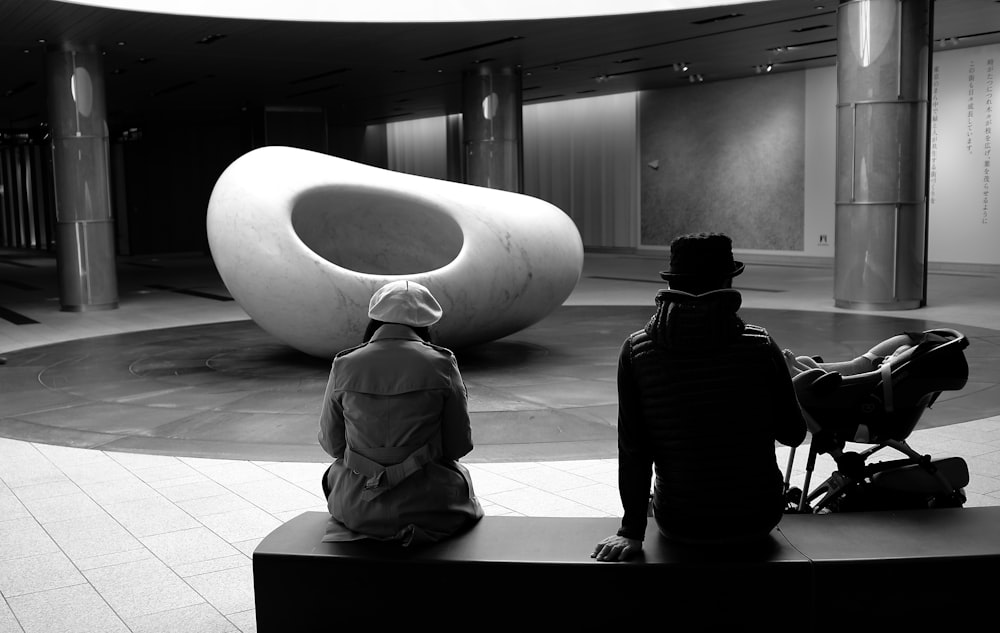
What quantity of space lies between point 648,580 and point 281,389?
5.23 m

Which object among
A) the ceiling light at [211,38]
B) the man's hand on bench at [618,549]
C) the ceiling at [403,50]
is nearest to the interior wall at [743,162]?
the ceiling at [403,50]

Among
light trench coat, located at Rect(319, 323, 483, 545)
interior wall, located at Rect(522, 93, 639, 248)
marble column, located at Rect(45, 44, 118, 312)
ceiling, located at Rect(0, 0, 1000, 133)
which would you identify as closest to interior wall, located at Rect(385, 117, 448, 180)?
interior wall, located at Rect(522, 93, 639, 248)

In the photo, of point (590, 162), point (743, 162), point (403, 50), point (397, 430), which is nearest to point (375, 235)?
point (397, 430)

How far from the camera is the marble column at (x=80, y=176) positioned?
13547 millimetres

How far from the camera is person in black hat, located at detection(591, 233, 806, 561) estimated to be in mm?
2758

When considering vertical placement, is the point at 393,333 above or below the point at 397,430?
above

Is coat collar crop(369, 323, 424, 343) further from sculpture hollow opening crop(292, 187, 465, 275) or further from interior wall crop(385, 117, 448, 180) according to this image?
interior wall crop(385, 117, 448, 180)

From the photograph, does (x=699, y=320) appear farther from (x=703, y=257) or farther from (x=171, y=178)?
(x=171, y=178)

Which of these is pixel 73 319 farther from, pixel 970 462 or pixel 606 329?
pixel 970 462

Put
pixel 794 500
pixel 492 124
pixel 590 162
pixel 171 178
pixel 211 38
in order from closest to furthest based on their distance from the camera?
pixel 794 500 → pixel 211 38 → pixel 492 124 → pixel 590 162 → pixel 171 178

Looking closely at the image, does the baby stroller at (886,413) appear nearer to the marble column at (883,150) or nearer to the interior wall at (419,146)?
the marble column at (883,150)

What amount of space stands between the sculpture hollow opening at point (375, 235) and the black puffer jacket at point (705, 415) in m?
6.26

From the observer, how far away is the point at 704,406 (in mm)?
2793

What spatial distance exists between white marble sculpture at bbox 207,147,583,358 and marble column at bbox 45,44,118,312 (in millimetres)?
6107
